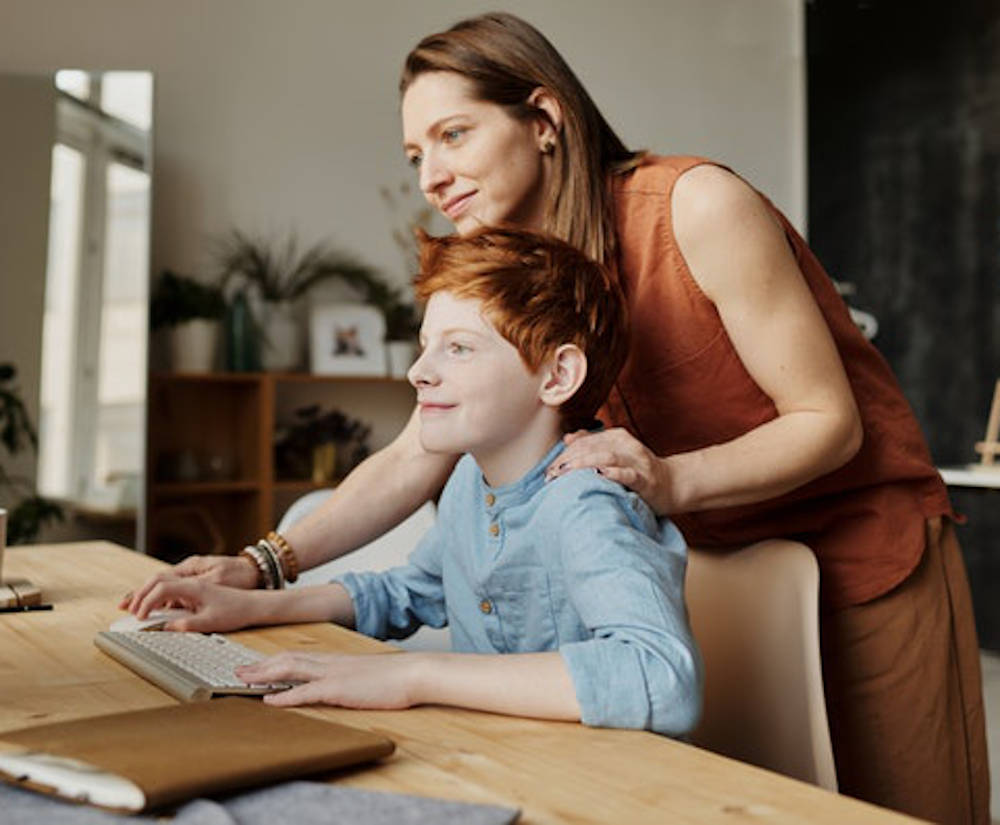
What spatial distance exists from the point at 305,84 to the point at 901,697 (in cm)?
446

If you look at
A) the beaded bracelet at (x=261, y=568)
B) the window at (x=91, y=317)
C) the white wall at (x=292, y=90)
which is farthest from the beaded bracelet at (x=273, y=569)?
the white wall at (x=292, y=90)

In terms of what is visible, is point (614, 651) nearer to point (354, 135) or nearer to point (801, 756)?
point (801, 756)

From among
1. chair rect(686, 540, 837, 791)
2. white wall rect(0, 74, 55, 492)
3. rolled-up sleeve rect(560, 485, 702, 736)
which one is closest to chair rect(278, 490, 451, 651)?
chair rect(686, 540, 837, 791)

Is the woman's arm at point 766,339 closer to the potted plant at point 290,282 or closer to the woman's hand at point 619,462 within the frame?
the woman's hand at point 619,462

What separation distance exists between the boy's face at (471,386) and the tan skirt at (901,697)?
522 millimetres

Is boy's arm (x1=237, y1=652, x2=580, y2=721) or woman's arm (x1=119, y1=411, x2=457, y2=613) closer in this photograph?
boy's arm (x1=237, y1=652, x2=580, y2=721)

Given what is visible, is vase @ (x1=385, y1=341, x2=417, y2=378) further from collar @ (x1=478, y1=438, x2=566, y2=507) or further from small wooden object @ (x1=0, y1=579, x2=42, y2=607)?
collar @ (x1=478, y1=438, x2=566, y2=507)

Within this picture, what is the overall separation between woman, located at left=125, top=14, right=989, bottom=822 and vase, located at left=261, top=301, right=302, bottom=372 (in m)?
3.65

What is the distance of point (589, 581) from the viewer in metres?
1.02

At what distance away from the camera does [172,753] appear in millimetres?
771

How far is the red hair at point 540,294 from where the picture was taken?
1204 millimetres

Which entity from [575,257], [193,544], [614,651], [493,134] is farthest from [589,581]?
[193,544]

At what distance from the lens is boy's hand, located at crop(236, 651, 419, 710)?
100 centimetres

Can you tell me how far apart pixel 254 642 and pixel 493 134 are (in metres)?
0.63
